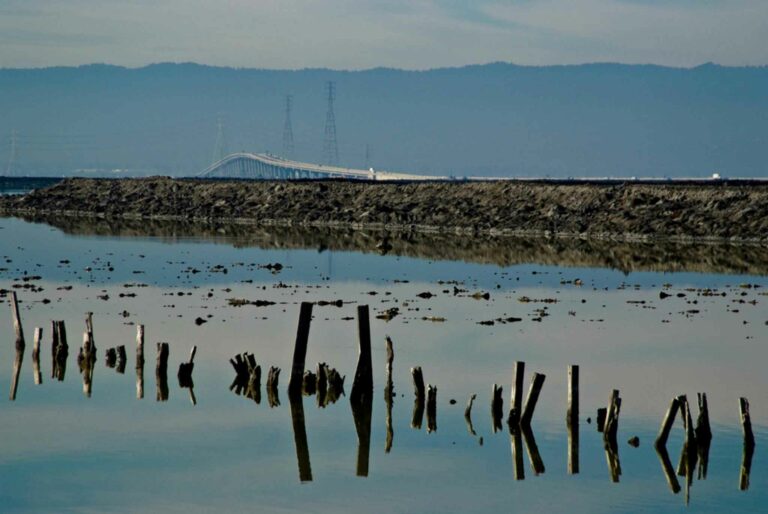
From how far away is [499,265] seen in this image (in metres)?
68.5

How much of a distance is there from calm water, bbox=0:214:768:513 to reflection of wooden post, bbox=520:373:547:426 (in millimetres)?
518

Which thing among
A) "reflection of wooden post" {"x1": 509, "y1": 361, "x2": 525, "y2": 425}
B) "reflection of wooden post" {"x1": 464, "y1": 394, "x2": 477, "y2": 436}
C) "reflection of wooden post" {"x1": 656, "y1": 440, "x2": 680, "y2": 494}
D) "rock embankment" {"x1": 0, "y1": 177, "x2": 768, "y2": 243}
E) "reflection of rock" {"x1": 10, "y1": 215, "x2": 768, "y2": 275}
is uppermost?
"rock embankment" {"x1": 0, "y1": 177, "x2": 768, "y2": 243}

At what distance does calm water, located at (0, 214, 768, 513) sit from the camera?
25359mm

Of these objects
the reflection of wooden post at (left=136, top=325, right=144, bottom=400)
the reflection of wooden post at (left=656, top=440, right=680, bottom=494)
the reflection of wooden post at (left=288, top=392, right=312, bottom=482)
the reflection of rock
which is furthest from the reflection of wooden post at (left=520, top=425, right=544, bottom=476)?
the reflection of rock

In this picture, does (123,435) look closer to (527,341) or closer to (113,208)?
(527,341)

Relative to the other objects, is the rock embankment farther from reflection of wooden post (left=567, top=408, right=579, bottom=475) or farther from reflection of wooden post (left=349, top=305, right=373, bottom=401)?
reflection of wooden post (left=567, top=408, right=579, bottom=475)

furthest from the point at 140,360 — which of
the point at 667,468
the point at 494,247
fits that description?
the point at 494,247

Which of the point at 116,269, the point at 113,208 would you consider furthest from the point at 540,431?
the point at 113,208

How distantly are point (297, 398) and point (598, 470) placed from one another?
8.25 metres

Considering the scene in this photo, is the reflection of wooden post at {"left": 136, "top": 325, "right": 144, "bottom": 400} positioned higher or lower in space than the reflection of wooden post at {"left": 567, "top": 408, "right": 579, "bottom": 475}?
higher

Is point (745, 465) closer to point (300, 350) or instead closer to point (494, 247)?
point (300, 350)

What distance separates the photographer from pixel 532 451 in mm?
27812

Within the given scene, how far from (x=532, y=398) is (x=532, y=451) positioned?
48.5 inches

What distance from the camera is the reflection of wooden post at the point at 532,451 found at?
26.8m
